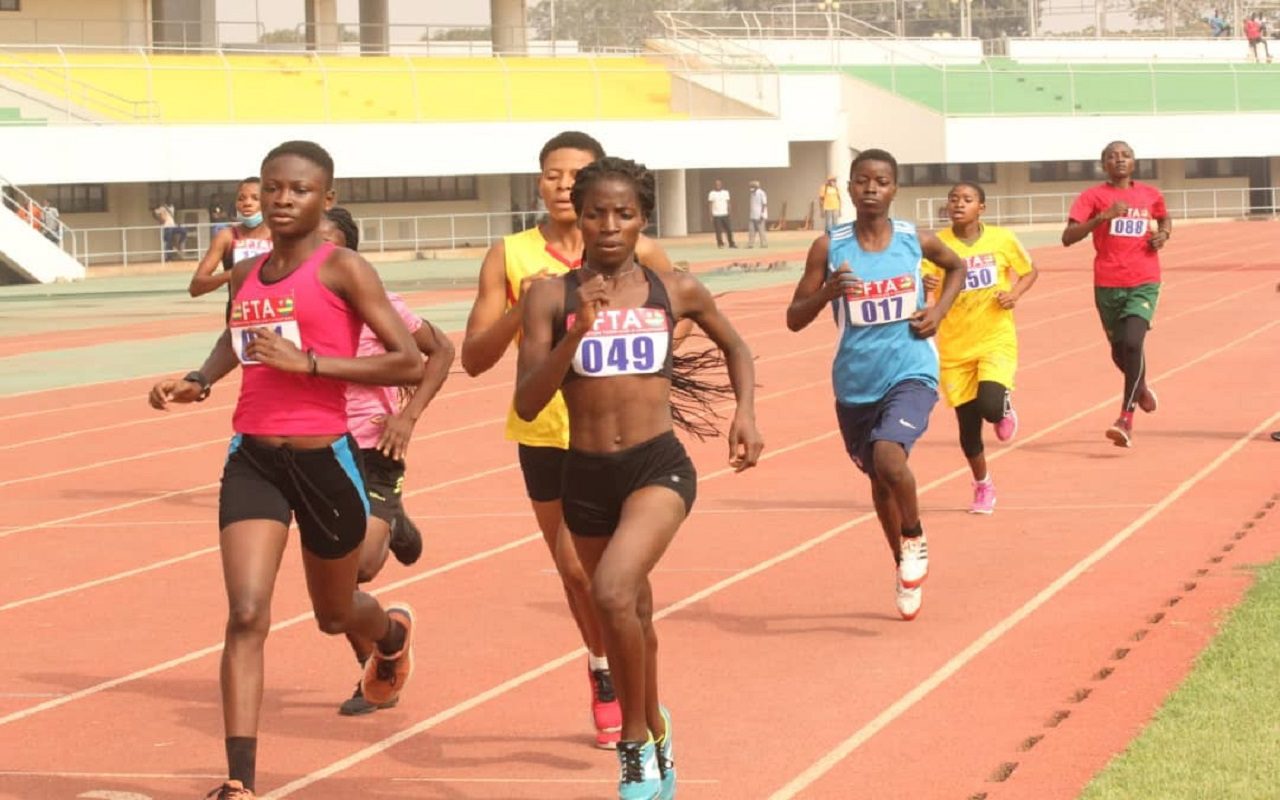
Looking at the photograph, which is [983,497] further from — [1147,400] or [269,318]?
[269,318]

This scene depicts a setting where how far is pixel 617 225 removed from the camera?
641cm

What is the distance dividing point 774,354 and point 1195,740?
59.9 feet

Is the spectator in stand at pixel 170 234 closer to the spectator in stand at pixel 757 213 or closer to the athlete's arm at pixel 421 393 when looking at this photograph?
the spectator in stand at pixel 757 213

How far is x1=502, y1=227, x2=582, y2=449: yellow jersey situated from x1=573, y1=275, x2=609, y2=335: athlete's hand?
1242mm

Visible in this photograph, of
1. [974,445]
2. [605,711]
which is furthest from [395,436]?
[974,445]

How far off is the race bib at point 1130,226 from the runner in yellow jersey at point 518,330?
28.1ft

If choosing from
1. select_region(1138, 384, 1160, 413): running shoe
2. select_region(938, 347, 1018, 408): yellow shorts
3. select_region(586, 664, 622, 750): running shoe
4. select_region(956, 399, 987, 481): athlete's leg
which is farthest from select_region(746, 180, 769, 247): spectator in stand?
select_region(586, 664, 622, 750): running shoe

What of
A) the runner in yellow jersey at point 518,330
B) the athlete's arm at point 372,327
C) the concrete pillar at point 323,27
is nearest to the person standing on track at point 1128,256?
the runner in yellow jersey at point 518,330

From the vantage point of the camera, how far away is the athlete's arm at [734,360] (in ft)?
21.3

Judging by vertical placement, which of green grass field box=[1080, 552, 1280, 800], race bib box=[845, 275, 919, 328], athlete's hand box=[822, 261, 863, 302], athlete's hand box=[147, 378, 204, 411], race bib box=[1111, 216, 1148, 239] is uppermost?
race bib box=[1111, 216, 1148, 239]

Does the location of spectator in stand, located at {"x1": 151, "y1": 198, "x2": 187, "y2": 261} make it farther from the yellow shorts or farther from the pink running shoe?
the yellow shorts

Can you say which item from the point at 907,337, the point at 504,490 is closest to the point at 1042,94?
the point at 504,490

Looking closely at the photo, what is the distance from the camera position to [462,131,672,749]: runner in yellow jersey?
7.23 m

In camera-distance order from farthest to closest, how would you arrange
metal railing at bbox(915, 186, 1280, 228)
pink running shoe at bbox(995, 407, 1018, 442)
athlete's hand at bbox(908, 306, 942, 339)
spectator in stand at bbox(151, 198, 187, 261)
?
metal railing at bbox(915, 186, 1280, 228) → spectator in stand at bbox(151, 198, 187, 261) → pink running shoe at bbox(995, 407, 1018, 442) → athlete's hand at bbox(908, 306, 942, 339)
